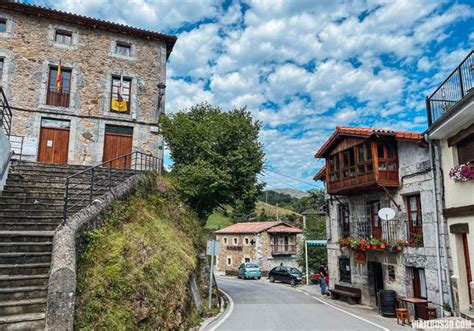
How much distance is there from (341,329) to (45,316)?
8.36 m

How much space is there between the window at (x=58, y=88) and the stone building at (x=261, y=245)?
24076mm

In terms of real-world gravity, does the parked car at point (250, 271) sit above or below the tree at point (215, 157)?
below

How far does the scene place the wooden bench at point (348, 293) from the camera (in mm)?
16712

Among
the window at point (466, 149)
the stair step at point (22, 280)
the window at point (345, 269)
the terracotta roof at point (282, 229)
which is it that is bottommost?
the window at point (345, 269)

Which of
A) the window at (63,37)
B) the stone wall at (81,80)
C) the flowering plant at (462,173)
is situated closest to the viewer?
the flowering plant at (462,173)

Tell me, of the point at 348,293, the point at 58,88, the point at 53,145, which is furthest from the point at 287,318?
the point at 58,88

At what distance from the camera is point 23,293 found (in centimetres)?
642

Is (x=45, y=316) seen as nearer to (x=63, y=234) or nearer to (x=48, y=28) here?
(x=63, y=234)

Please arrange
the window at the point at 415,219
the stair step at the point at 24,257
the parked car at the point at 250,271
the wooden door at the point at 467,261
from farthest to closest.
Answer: the parked car at the point at 250,271
the window at the point at 415,219
the wooden door at the point at 467,261
the stair step at the point at 24,257

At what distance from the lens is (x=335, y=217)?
64.8 feet

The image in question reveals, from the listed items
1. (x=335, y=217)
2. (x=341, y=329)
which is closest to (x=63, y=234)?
(x=341, y=329)

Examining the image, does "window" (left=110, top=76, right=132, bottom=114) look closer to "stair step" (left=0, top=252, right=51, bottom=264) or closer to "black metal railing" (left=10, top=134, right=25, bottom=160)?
"black metal railing" (left=10, top=134, right=25, bottom=160)

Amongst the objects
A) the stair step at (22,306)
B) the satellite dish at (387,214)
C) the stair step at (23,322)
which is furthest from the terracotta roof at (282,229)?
the stair step at (23,322)

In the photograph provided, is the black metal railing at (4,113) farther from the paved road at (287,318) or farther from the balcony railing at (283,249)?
the balcony railing at (283,249)
